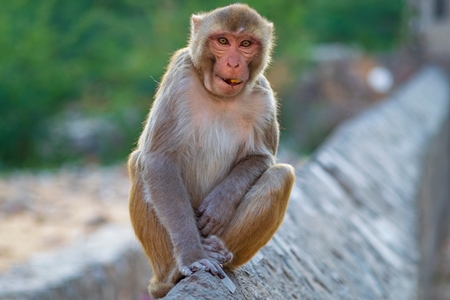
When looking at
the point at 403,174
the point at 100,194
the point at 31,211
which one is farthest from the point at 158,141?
the point at 100,194

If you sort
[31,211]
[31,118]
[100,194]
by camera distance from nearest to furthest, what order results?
[31,211], [100,194], [31,118]

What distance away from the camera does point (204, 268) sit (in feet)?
10.8

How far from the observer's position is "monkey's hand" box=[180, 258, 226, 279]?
3266mm

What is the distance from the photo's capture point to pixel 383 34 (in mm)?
33688

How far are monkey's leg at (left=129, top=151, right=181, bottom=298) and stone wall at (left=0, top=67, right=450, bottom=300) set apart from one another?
0.32 metres

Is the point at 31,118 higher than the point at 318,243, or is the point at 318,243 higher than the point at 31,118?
the point at 318,243

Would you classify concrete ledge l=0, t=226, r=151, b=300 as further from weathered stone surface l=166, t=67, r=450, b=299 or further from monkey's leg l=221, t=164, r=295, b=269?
monkey's leg l=221, t=164, r=295, b=269

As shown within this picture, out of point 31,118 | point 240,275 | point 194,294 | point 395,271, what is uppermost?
point 194,294

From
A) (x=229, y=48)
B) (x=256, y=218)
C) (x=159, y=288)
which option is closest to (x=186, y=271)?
(x=159, y=288)

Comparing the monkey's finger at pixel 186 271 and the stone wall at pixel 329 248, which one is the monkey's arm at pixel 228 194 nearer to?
the stone wall at pixel 329 248

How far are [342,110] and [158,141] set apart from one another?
66.3 feet

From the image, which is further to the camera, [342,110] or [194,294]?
[342,110]

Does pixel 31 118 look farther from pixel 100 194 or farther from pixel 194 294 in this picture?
pixel 194 294

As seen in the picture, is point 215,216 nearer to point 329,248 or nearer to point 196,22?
point 196,22
